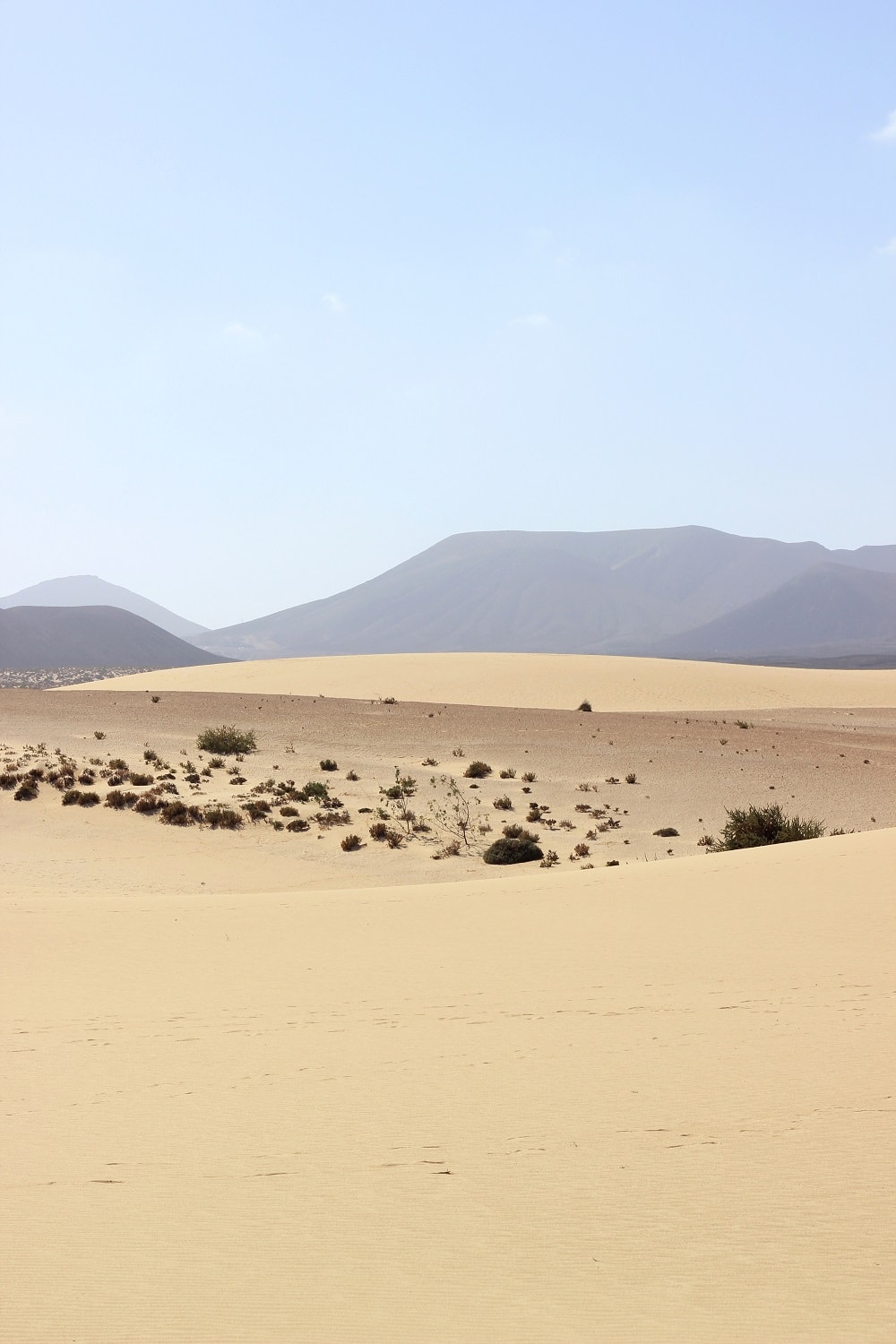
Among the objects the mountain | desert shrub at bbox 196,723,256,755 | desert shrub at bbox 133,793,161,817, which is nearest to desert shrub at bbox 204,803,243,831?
desert shrub at bbox 133,793,161,817

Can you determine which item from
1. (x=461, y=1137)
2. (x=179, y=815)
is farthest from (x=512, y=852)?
(x=461, y=1137)

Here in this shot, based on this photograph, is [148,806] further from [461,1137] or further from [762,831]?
[461,1137]

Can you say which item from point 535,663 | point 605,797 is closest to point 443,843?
point 605,797

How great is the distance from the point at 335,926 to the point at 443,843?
25.2ft

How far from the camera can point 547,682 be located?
52656 mm

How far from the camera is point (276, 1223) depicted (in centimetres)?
460

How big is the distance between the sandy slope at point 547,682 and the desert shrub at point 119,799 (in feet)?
80.8

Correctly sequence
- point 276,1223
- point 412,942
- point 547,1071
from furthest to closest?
point 412,942
point 547,1071
point 276,1223

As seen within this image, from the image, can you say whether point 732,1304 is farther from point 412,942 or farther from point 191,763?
point 191,763

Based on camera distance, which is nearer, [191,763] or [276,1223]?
[276,1223]

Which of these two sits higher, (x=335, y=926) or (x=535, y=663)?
(x=535, y=663)

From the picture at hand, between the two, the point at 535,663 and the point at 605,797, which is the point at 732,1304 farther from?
the point at 535,663

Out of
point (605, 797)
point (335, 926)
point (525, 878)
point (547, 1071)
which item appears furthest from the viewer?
point (605, 797)

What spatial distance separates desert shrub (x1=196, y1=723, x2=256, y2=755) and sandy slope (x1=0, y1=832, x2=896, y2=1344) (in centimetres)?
1691
